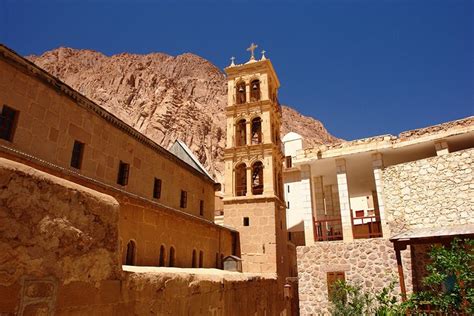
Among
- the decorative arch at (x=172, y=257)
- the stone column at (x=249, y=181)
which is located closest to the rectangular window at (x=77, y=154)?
the decorative arch at (x=172, y=257)

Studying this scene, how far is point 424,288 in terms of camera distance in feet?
41.0

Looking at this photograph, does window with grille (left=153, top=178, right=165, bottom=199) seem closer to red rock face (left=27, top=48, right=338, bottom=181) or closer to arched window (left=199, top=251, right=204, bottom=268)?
arched window (left=199, top=251, right=204, bottom=268)

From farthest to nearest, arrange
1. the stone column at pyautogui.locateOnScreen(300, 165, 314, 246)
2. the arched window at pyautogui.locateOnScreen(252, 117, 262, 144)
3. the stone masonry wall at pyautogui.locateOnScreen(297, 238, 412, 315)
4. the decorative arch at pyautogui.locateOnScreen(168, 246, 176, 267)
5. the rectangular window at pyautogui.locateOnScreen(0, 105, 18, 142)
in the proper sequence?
the arched window at pyautogui.locateOnScreen(252, 117, 262, 144)
the stone column at pyautogui.locateOnScreen(300, 165, 314, 246)
the stone masonry wall at pyautogui.locateOnScreen(297, 238, 412, 315)
the decorative arch at pyautogui.locateOnScreen(168, 246, 176, 267)
the rectangular window at pyautogui.locateOnScreen(0, 105, 18, 142)

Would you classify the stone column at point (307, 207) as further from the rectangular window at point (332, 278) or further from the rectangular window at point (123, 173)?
the rectangular window at point (123, 173)

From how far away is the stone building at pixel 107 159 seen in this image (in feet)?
29.3

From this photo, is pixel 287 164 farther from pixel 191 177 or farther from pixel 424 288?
pixel 424 288

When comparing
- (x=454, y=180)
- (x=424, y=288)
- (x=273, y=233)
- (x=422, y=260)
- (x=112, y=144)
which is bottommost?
(x=424, y=288)

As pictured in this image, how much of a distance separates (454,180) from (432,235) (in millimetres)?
3324

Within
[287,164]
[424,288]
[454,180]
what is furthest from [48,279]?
[287,164]

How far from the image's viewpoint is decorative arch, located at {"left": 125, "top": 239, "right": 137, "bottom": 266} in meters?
10.5

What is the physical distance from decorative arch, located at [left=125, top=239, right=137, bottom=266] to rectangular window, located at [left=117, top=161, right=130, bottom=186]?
3012 mm

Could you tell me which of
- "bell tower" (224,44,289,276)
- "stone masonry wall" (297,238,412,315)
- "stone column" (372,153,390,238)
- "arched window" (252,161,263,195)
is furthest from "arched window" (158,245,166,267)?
"arched window" (252,161,263,195)

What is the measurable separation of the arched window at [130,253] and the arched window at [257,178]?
1154 centimetres

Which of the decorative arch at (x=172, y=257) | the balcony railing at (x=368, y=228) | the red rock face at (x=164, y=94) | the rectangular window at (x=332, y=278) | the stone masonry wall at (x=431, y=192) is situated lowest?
the rectangular window at (x=332, y=278)
